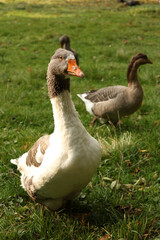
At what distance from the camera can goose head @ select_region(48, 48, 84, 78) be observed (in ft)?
7.64

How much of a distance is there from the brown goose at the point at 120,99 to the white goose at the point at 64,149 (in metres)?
2.50

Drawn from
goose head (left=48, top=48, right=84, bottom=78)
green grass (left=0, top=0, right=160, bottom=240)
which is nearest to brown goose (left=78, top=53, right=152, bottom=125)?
green grass (left=0, top=0, right=160, bottom=240)

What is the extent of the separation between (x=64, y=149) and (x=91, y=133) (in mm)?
2367

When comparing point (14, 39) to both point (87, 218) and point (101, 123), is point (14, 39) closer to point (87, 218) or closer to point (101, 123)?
point (101, 123)

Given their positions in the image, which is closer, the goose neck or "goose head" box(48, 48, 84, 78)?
Answer: "goose head" box(48, 48, 84, 78)

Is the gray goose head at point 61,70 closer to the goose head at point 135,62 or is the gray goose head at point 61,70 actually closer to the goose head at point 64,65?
the goose head at point 64,65

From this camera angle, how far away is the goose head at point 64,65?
233 centimetres

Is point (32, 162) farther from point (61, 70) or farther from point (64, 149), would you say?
point (61, 70)

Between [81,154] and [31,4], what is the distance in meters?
19.0

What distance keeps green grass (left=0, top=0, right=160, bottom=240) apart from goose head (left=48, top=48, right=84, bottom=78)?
1470mm

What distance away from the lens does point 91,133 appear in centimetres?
489

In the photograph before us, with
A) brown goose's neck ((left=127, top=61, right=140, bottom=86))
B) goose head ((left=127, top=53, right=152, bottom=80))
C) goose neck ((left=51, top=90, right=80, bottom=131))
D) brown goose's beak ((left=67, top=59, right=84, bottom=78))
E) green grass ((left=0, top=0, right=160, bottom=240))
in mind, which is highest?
brown goose's beak ((left=67, top=59, right=84, bottom=78))

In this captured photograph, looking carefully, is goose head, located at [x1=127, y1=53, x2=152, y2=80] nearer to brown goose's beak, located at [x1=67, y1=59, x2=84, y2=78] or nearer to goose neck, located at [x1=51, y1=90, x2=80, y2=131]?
goose neck, located at [x1=51, y1=90, x2=80, y2=131]

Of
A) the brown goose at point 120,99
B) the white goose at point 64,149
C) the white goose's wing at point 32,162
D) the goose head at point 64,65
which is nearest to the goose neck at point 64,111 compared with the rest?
the white goose at point 64,149
